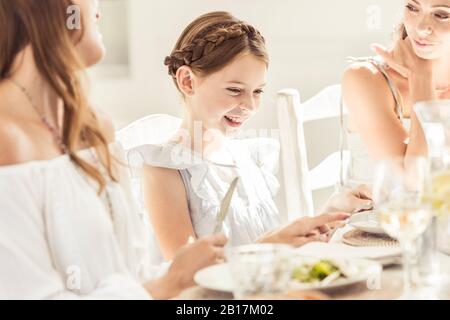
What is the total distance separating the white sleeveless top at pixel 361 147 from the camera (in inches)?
67.9

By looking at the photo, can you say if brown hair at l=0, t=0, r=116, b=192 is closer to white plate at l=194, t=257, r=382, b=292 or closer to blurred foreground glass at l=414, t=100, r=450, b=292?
white plate at l=194, t=257, r=382, b=292

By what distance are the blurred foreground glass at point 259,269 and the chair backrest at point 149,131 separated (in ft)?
2.36

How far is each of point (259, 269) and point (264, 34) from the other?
852 millimetres

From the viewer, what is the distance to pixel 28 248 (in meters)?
Answer: 1.04

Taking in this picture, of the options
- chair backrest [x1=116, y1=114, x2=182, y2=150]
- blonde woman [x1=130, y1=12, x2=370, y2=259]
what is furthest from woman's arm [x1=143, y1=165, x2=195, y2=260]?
chair backrest [x1=116, y1=114, x2=182, y2=150]

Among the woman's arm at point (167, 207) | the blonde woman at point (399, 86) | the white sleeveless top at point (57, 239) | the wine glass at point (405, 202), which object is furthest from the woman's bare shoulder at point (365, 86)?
the white sleeveless top at point (57, 239)

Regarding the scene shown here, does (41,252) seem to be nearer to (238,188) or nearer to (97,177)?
(97,177)

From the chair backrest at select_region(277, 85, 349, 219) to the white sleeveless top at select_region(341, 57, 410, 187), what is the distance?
0.02m

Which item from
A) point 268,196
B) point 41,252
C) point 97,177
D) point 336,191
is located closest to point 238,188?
point 268,196

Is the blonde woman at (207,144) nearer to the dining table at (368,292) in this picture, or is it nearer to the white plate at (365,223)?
the white plate at (365,223)

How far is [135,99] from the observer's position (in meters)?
1.60

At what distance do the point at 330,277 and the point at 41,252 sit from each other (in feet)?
1.41

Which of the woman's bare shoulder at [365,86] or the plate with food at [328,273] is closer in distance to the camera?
the plate with food at [328,273]
